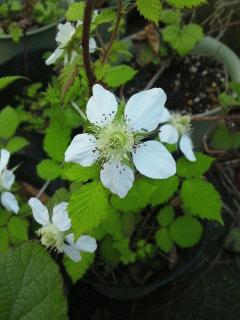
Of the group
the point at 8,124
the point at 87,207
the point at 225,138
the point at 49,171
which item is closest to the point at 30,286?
the point at 87,207

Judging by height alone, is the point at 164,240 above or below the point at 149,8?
below

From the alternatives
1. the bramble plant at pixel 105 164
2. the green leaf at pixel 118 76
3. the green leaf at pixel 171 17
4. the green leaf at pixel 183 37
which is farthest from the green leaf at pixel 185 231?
the green leaf at pixel 171 17

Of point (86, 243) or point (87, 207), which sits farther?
point (86, 243)

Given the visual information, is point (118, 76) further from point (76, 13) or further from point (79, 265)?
point (79, 265)

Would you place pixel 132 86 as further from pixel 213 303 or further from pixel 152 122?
pixel 152 122

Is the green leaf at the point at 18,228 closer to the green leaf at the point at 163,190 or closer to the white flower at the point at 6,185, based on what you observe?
the white flower at the point at 6,185

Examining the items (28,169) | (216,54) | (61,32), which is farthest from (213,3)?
(61,32)

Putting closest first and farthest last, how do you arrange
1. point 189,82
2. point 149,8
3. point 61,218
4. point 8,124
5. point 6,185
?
point 149,8 → point 61,218 → point 6,185 → point 8,124 → point 189,82

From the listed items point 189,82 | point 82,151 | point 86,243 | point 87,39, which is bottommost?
point 189,82
